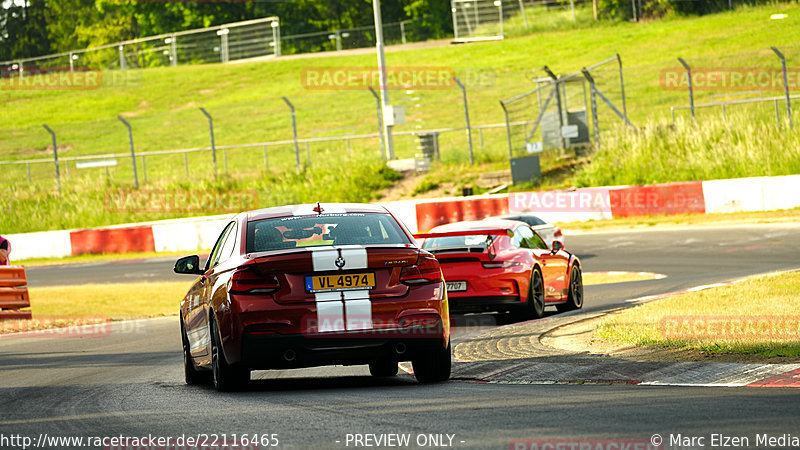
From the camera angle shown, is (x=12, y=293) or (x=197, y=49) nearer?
(x=12, y=293)

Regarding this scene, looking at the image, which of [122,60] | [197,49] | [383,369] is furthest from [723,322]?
[197,49]

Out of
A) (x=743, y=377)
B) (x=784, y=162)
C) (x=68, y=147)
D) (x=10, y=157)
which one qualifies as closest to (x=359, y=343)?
(x=743, y=377)

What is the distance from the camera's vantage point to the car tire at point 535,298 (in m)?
15.2

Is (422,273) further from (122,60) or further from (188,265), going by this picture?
(122,60)

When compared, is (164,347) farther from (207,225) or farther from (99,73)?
(99,73)

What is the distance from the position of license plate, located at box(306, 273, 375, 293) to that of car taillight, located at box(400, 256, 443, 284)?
0.35 metres

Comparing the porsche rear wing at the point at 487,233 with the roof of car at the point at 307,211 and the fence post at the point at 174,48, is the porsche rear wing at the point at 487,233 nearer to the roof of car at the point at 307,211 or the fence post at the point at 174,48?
the roof of car at the point at 307,211

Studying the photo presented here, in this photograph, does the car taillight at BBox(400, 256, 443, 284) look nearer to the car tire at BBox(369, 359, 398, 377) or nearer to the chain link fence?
the car tire at BBox(369, 359, 398, 377)

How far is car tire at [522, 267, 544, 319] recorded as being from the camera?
49.8ft

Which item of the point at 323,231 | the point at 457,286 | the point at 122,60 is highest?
the point at 122,60

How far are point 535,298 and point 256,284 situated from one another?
711 cm

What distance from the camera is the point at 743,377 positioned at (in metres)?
8.52

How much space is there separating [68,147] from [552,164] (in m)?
30.6

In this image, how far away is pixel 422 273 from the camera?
9.09m
